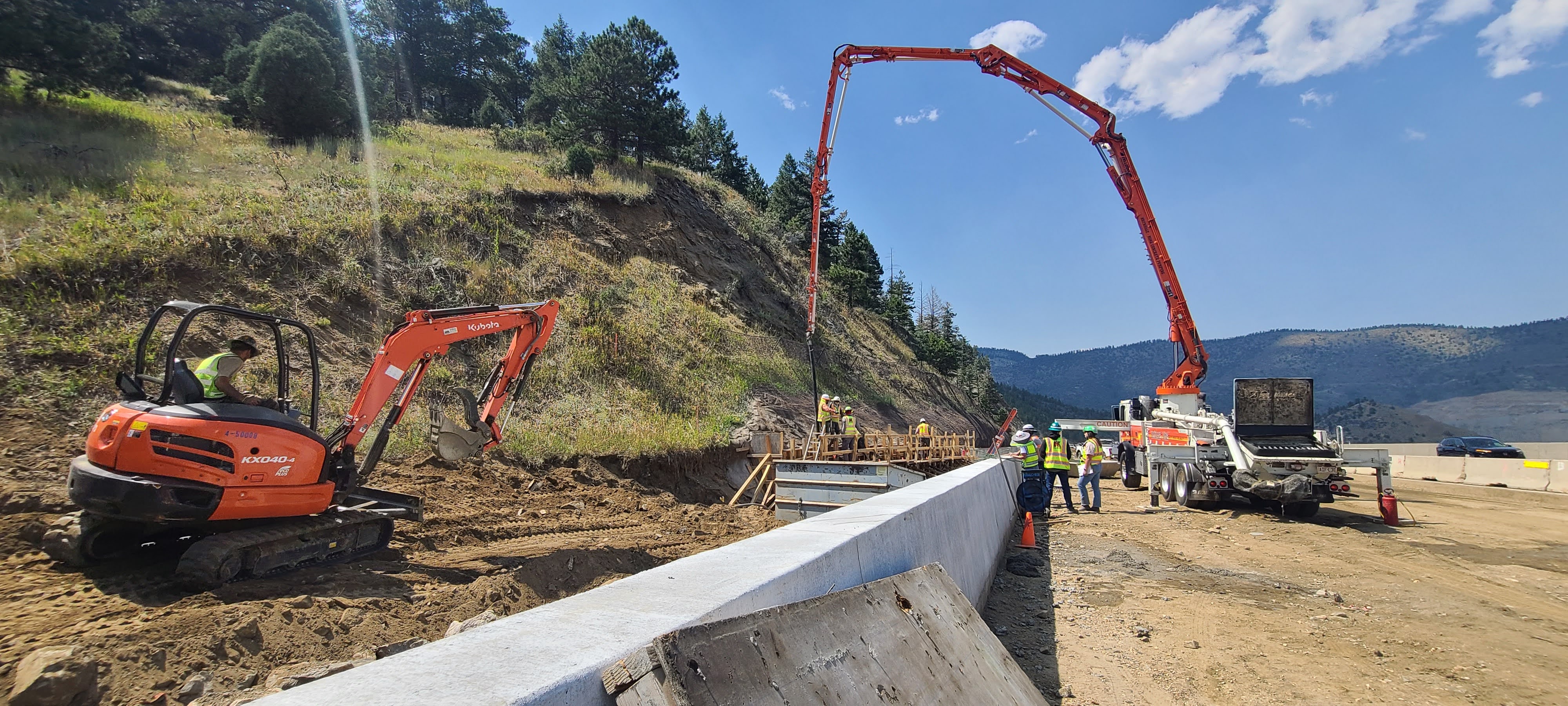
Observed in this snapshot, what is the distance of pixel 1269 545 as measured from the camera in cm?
980

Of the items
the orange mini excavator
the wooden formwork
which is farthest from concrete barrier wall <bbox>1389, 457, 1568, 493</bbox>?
the orange mini excavator

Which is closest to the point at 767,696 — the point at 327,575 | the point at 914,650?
the point at 914,650

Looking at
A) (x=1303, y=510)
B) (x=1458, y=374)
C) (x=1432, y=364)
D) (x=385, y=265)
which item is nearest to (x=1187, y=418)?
(x=1303, y=510)

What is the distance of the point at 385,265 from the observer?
16.0 m

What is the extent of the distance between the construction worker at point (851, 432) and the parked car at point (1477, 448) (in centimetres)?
2664

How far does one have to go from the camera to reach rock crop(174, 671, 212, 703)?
151 inches

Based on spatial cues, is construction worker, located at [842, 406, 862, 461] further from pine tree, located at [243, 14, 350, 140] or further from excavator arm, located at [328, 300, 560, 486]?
pine tree, located at [243, 14, 350, 140]

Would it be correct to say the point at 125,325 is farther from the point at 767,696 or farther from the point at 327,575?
the point at 767,696

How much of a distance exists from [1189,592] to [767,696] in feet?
21.6

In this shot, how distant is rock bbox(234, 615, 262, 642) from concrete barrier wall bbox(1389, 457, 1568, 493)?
74.6ft

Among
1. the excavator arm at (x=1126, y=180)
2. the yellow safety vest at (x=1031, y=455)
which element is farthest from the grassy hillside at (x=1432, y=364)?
the yellow safety vest at (x=1031, y=455)

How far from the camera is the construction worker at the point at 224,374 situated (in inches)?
239

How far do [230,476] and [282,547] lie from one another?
2.75 feet

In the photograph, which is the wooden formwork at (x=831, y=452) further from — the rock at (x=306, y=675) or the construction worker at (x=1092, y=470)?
the rock at (x=306, y=675)
